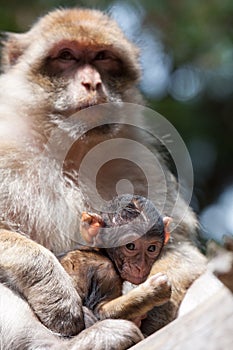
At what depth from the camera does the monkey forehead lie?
517cm

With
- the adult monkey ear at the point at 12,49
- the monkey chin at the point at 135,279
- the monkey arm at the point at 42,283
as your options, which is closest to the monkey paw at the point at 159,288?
the monkey chin at the point at 135,279

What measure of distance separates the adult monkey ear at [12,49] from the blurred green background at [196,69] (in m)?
1.72

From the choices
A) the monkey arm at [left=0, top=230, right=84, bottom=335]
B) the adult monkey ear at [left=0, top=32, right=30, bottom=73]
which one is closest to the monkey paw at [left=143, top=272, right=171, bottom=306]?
the monkey arm at [left=0, top=230, right=84, bottom=335]

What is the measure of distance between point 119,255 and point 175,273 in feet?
2.59

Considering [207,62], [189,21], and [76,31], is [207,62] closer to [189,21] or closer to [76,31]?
[189,21]

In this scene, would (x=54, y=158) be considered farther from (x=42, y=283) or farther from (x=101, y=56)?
(x=42, y=283)

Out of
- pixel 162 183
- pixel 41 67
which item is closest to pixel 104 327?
pixel 162 183

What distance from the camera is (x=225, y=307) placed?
9.20ft

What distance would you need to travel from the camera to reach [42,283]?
4074 millimetres

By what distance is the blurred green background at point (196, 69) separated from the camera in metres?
7.71

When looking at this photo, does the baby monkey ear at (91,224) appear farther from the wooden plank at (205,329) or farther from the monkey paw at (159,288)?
the wooden plank at (205,329)

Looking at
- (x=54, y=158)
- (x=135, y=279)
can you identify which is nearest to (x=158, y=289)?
(x=135, y=279)

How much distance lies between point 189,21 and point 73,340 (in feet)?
15.5

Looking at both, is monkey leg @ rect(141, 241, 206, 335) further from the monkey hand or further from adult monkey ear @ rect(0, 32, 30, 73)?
adult monkey ear @ rect(0, 32, 30, 73)
